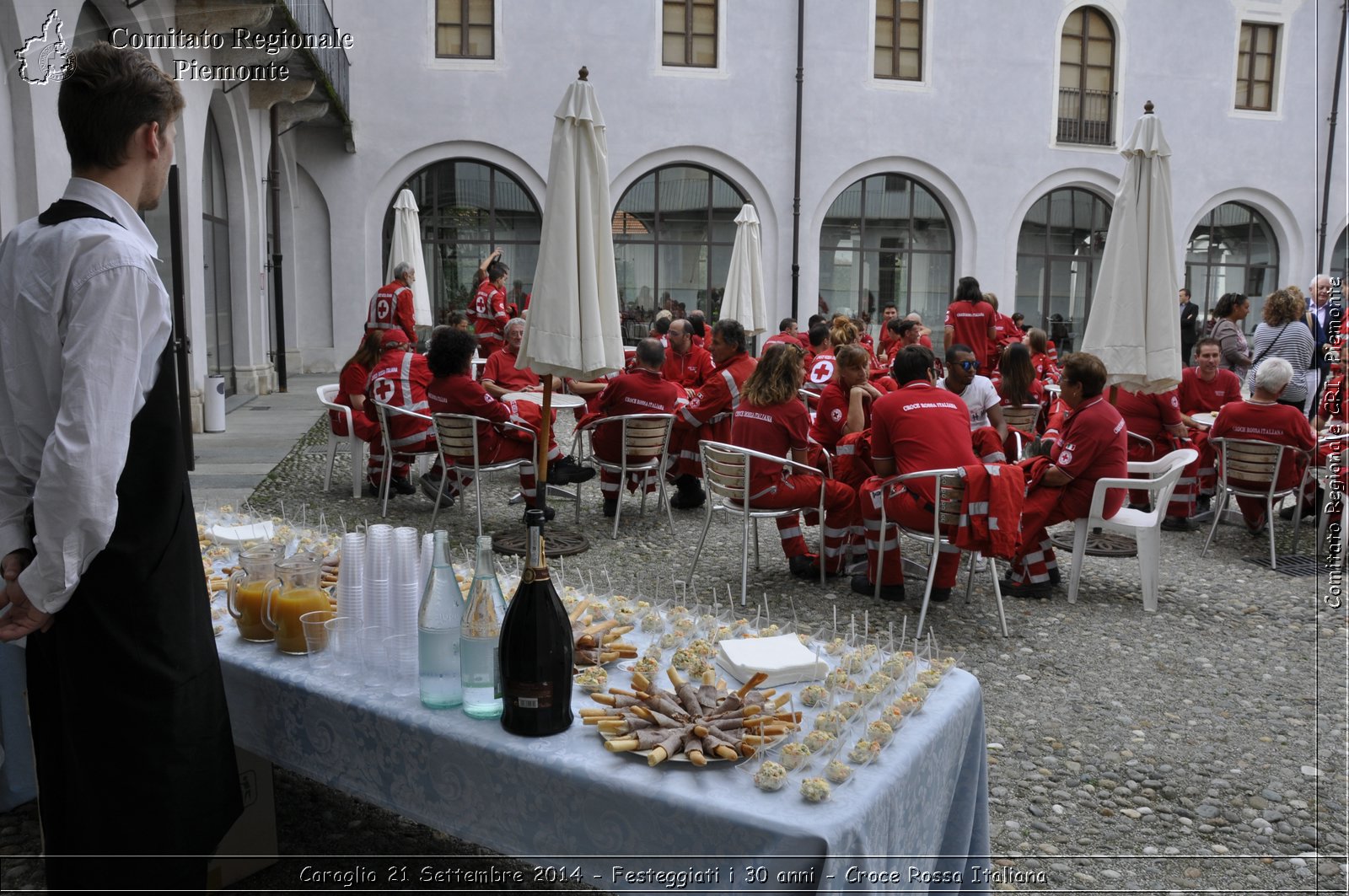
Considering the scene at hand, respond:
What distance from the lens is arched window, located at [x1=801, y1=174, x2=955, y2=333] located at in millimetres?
18578

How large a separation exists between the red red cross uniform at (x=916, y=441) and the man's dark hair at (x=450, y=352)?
9.01 feet

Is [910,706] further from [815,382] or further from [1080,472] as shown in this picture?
[815,382]

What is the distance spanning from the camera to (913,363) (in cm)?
495

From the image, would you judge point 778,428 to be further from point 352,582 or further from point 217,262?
point 217,262

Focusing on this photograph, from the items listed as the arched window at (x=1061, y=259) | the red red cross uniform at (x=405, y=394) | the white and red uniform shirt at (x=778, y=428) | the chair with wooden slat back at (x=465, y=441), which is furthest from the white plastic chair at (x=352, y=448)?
the arched window at (x=1061, y=259)

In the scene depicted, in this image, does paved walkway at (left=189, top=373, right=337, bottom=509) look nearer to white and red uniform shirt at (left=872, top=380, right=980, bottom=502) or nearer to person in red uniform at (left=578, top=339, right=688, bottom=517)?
person in red uniform at (left=578, top=339, right=688, bottom=517)

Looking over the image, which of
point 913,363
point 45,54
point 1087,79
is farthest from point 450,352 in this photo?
point 1087,79

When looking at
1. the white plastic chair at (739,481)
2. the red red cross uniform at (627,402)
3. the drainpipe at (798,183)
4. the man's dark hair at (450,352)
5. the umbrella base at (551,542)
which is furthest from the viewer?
the drainpipe at (798,183)

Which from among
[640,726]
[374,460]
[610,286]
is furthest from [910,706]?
[374,460]

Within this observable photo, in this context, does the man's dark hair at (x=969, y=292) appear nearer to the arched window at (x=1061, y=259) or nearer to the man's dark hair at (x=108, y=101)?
the arched window at (x=1061, y=259)

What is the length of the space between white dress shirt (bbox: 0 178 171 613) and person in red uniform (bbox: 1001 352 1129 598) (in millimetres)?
4528

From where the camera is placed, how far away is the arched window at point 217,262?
39.9 feet

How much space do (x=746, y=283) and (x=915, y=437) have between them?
7.65 meters

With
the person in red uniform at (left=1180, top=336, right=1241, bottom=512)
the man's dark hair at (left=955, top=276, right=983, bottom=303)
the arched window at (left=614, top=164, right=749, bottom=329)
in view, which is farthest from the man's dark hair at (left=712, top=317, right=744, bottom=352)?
the arched window at (left=614, top=164, right=749, bottom=329)
